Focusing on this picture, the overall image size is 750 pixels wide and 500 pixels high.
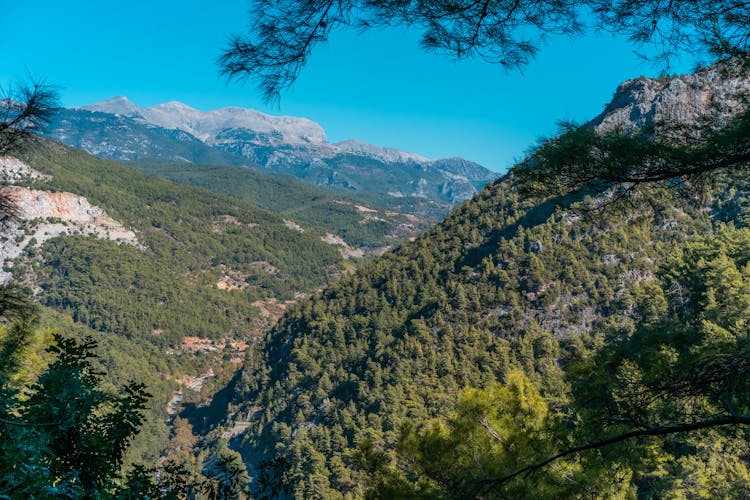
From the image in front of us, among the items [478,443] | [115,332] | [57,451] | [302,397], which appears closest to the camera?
[57,451]

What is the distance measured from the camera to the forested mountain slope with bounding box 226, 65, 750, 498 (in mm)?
41344

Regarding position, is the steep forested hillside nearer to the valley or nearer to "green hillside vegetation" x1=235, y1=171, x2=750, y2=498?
the valley

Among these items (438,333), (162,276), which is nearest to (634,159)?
(438,333)

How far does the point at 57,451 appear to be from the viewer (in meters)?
4.91

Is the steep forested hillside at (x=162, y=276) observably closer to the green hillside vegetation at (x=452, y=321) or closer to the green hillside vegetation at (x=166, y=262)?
the green hillside vegetation at (x=166, y=262)

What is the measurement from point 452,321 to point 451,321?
0.12m

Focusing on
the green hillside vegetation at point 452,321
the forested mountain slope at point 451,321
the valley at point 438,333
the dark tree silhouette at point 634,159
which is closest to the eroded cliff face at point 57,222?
the valley at point 438,333

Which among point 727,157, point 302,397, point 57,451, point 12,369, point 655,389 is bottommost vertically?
point 302,397

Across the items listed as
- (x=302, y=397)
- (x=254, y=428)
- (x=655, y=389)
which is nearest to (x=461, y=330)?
(x=302, y=397)

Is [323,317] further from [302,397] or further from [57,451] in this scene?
[57,451]

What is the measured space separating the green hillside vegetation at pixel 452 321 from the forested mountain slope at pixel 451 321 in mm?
172

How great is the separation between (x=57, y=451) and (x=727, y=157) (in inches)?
300

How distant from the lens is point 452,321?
51500 mm

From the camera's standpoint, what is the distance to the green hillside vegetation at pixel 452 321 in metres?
40.9
